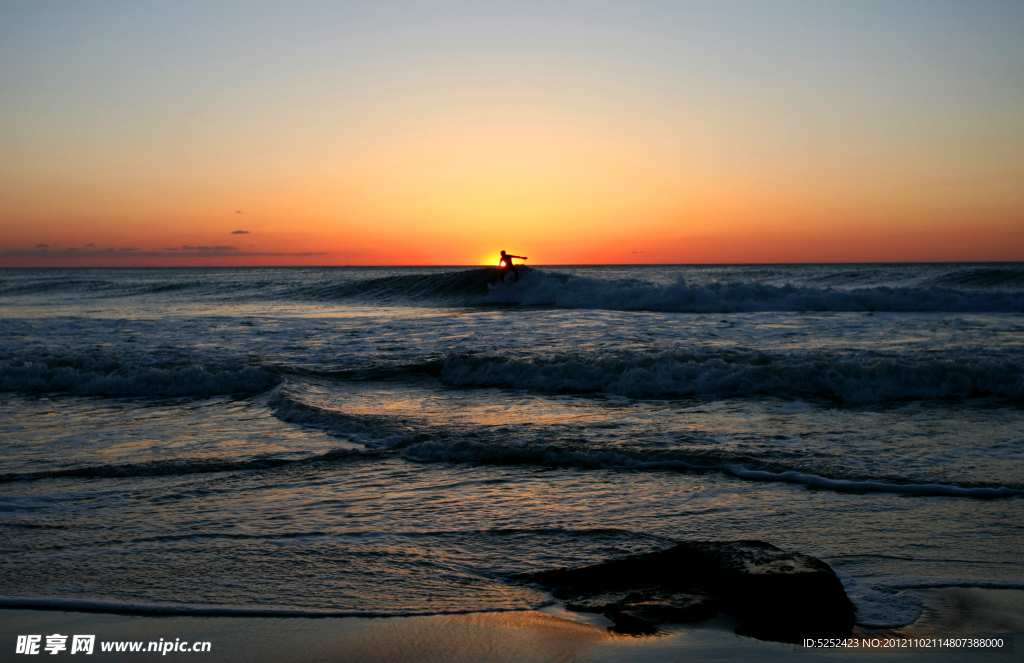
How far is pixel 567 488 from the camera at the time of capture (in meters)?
4.36

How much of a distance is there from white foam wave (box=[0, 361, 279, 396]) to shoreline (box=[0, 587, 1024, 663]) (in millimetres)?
5881

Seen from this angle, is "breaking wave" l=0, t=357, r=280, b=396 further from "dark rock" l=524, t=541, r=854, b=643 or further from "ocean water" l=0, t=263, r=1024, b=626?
"dark rock" l=524, t=541, r=854, b=643

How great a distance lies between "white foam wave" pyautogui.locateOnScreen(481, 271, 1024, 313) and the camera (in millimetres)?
19953

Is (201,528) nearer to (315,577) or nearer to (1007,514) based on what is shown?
(315,577)

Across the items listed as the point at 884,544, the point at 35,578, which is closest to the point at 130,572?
the point at 35,578

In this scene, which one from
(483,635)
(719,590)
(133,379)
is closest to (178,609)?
(483,635)

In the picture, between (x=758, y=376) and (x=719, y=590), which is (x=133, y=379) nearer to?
(x=758, y=376)

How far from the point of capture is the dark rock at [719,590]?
246cm

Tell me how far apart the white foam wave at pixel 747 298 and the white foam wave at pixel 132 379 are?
1532 cm

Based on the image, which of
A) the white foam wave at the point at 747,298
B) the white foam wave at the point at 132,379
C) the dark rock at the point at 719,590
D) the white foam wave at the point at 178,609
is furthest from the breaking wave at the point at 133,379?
the white foam wave at the point at 747,298

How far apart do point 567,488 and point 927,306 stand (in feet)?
65.2

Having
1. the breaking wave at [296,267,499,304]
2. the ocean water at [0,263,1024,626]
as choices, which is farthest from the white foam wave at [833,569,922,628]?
the breaking wave at [296,267,499,304]

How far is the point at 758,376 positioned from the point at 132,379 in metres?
7.85

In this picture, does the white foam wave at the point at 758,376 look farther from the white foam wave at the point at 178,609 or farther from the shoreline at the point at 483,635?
the white foam wave at the point at 178,609
